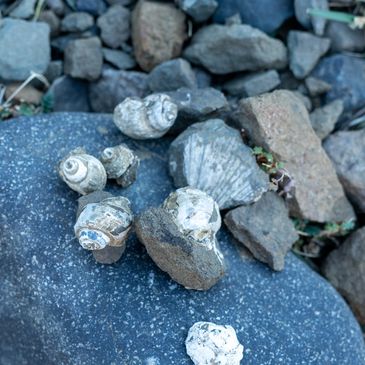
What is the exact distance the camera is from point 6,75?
8.70 feet

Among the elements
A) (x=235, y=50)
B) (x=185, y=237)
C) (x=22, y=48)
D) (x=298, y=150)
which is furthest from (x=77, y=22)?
(x=185, y=237)

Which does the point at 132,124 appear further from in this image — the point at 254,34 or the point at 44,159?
the point at 254,34

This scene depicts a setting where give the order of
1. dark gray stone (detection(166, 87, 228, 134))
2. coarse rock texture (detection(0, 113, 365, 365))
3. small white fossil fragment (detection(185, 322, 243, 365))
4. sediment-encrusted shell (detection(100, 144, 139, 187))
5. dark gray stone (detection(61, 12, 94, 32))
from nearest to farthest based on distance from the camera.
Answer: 1. small white fossil fragment (detection(185, 322, 243, 365))
2. coarse rock texture (detection(0, 113, 365, 365))
3. sediment-encrusted shell (detection(100, 144, 139, 187))
4. dark gray stone (detection(166, 87, 228, 134))
5. dark gray stone (detection(61, 12, 94, 32))

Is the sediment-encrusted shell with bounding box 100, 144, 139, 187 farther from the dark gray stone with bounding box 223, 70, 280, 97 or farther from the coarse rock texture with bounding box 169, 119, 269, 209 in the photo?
the dark gray stone with bounding box 223, 70, 280, 97

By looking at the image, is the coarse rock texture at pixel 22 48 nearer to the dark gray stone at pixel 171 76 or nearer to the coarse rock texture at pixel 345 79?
the dark gray stone at pixel 171 76

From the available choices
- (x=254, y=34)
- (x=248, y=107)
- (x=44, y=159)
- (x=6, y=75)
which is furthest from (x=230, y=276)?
(x=6, y=75)

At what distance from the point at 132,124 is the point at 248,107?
1.38 ft

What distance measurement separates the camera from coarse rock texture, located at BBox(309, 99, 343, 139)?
2.61 m

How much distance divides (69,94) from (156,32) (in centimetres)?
47

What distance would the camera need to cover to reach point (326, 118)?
262cm

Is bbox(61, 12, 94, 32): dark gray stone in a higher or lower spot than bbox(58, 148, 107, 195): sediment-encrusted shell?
higher

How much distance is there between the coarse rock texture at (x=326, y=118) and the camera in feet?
8.57

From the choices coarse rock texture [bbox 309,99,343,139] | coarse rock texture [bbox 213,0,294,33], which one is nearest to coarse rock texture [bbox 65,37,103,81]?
coarse rock texture [bbox 213,0,294,33]

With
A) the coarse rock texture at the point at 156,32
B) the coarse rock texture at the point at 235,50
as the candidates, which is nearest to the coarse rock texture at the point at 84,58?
the coarse rock texture at the point at 156,32
